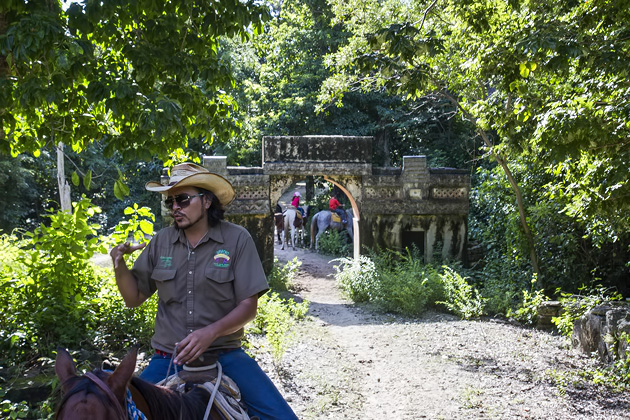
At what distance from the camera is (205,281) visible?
3582mm

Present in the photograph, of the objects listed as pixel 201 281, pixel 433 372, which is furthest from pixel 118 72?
pixel 433 372

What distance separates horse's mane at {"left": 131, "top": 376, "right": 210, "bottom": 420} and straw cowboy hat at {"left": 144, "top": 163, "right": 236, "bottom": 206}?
119 cm

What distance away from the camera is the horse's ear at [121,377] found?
230 centimetres

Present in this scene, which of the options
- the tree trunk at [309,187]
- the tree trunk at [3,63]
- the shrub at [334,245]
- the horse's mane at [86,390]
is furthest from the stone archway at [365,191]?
the horse's mane at [86,390]

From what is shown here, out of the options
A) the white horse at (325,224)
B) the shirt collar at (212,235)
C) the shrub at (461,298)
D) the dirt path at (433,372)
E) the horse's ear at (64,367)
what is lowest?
the dirt path at (433,372)

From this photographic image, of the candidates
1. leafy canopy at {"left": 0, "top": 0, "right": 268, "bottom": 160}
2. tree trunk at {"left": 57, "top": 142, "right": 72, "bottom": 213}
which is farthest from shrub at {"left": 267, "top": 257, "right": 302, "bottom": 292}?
tree trunk at {"left": 57, "top": 142, "right": 72, "bottom": 213}

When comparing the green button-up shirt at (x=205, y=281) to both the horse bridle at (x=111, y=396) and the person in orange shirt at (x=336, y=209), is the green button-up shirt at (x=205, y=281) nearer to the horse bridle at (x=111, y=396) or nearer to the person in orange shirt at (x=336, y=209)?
the horse bridle at (x=111, y=396)

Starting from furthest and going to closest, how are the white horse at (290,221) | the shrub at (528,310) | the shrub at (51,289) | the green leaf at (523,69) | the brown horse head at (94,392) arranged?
the white horse at (290,221) → the shrub at (528,310) → the green leaf at (523,69) → the shrub at (51,289) → the brown horse head at (94,392)

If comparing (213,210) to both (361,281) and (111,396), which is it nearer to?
(111,396)

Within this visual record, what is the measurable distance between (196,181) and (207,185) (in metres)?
0.08

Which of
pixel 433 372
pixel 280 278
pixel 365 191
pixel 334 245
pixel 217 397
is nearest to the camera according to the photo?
pixel 217 397

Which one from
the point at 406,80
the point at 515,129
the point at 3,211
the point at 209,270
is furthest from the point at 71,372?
the point at 3,211

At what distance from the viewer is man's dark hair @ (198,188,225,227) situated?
12.2 feet

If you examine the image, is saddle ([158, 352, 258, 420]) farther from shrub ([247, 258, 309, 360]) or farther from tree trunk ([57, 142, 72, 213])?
tree trunk ([57, 142, 72, 213])
